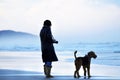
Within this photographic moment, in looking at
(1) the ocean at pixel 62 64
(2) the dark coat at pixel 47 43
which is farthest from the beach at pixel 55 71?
(2) the dark coat at pixel 47 43

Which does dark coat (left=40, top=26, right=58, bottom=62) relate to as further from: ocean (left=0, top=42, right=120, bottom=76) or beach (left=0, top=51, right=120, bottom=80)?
ocean (left=0, top=42, right=120, bottom=76)

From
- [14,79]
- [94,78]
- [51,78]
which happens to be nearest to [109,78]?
[94,78]

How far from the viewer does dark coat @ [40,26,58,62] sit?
16250mm

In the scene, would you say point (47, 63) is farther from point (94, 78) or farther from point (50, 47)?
point (94, 78)

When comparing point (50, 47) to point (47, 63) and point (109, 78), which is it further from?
point (109, 78)

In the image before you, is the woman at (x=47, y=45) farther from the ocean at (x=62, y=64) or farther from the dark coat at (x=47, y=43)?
the ocean at (x=62, y=64)

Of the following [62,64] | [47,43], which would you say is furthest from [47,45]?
[62,64]

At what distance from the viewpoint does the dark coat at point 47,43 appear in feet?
53.3

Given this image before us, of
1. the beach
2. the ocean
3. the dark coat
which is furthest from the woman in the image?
the ocean

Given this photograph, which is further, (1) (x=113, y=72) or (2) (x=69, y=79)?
(1) (x=113, y=72)

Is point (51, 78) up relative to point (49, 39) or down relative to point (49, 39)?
down

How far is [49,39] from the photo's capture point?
1628cm

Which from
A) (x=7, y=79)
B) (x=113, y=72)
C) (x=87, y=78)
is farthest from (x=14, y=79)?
(x=113, y=72)

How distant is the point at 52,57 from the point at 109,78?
6.17ft
